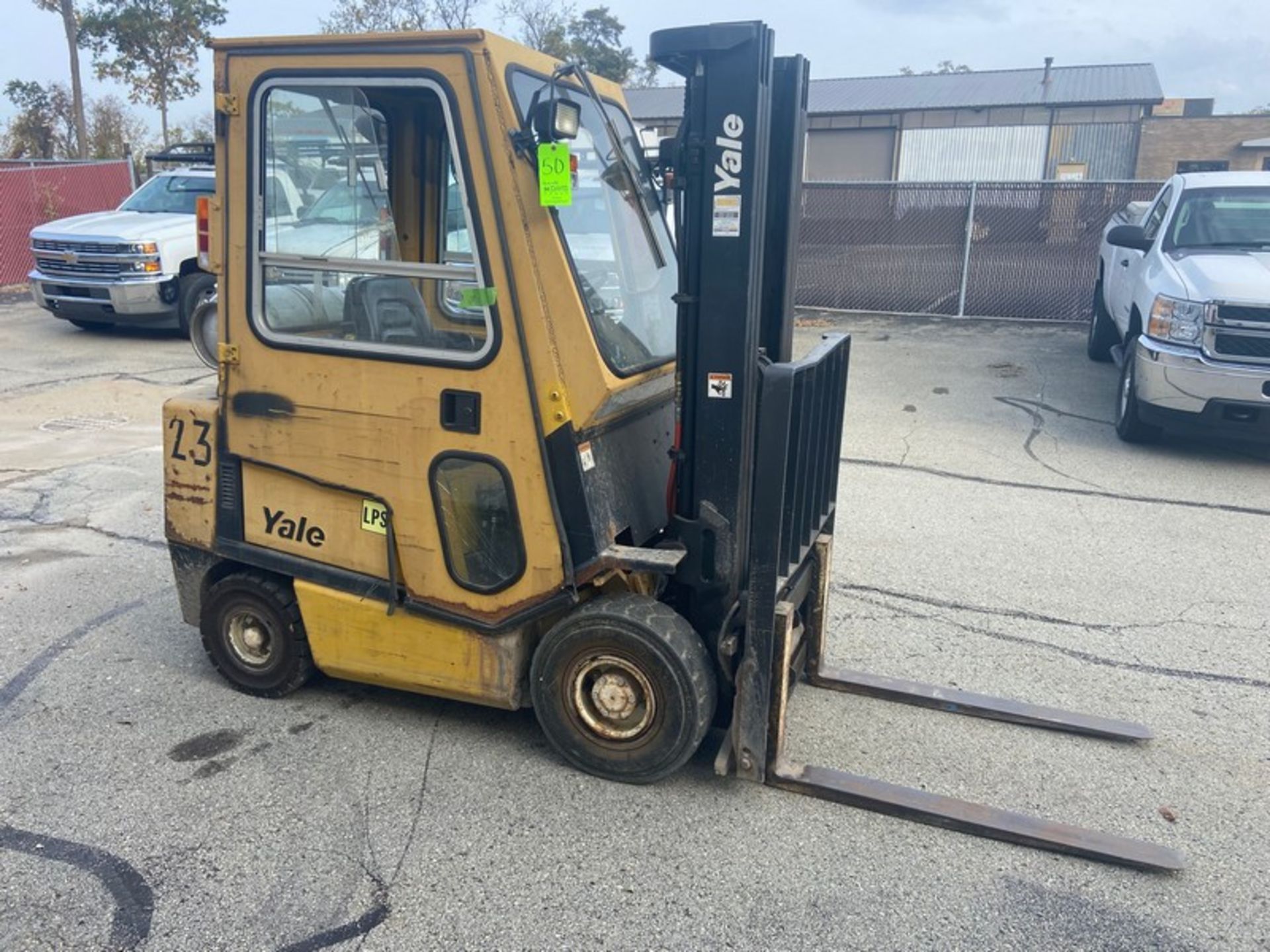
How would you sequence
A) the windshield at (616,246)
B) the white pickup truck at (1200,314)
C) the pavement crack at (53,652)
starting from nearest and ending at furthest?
the windshield at (616,246)
the pavement crack at (53,652)
the white pickup truck at (1200,314)

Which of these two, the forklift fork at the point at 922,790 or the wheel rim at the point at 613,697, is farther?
the wheel rim at the point at 613,697

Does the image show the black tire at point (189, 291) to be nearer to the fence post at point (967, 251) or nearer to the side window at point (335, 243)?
the side window at point (335, 243)

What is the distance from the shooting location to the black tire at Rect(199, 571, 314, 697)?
3945 mm

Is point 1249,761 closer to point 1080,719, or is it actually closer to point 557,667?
point 1080,719

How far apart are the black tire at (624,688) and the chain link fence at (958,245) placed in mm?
12523

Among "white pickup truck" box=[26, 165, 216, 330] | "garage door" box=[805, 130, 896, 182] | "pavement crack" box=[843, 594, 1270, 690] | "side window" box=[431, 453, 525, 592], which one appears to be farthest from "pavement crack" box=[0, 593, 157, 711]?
"garage door" box=[805, 130, 896, 182]

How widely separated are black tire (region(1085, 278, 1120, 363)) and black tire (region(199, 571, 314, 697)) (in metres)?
9.99

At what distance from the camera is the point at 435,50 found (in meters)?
3.14

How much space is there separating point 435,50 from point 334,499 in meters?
1.60

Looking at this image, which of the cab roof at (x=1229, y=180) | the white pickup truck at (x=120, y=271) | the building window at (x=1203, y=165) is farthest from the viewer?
the building window at (x=1203, y=165)

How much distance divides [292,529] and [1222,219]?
27.6 ft

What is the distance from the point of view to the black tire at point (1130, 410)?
322 inches

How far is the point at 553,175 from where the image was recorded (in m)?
3.12

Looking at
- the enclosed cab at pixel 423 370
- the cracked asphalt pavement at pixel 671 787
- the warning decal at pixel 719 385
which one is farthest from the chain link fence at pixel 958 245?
the warning decal at pixel 719 385
